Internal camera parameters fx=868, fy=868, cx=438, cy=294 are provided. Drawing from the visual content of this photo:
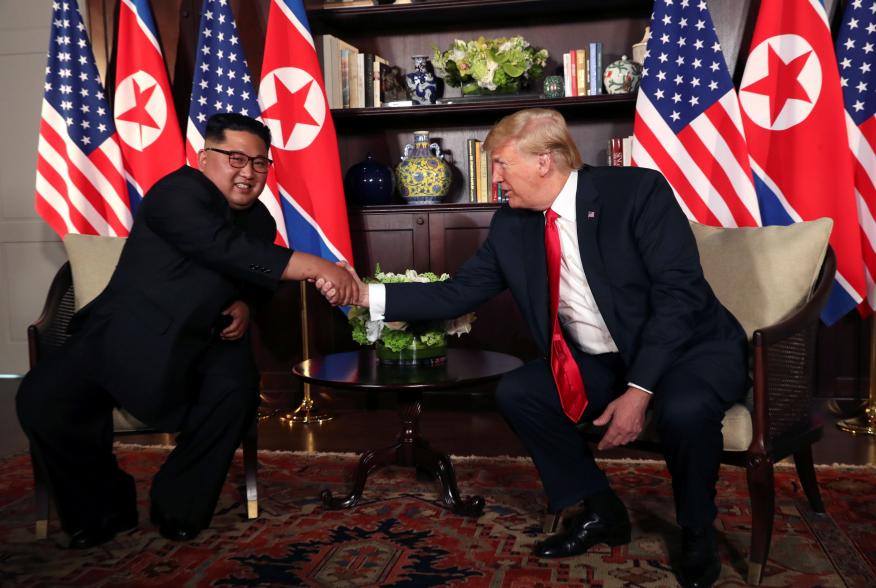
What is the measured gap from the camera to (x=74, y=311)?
112 inches

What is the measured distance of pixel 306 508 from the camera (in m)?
2.72

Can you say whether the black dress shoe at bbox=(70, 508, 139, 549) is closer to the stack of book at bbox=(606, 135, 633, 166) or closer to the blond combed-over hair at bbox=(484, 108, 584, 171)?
the blond combed-over hair at bbox=(484, 108, 584, 171)

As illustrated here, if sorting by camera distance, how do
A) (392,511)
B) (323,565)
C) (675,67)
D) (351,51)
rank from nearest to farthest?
(323,565)
(392,511)
(675,67)
(351,51)

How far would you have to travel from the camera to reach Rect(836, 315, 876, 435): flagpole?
364cm

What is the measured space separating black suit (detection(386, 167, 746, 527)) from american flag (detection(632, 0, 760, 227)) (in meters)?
1.51

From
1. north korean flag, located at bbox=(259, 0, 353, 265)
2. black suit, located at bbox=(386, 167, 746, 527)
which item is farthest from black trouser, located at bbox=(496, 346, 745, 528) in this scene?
north korean flag, located at bbox=(259, 0, 353, 265)

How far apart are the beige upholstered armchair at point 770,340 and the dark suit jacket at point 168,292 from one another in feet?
3.61

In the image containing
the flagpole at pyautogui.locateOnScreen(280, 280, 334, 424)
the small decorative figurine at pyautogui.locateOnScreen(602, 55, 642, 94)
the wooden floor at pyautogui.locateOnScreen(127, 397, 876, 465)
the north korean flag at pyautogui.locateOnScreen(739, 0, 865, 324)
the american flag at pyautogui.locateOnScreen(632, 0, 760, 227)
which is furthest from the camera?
the flagpole at pyautogui.locateOnScreen(280, 280, 334, 424)

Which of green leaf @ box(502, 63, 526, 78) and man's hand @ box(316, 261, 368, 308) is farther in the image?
green leaf @ box(502, 63, 526, 78)

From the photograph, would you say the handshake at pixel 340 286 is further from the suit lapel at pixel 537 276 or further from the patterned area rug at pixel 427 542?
the patterned area rug at pixel 427 542

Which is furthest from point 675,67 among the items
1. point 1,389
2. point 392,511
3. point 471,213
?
point 1,389

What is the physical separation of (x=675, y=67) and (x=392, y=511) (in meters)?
2.32

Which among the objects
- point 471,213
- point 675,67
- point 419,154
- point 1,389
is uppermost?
point 675,67

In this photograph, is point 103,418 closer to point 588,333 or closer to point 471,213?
point 588,333
